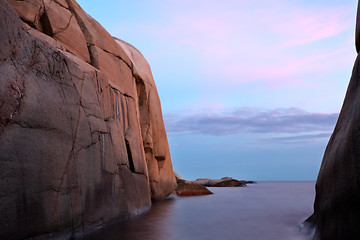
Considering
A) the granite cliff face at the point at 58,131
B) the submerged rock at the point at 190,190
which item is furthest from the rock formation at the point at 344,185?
the submerged rock at the point at 190,190

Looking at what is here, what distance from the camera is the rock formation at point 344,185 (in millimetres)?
3363

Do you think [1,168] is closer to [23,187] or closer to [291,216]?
[23,187]

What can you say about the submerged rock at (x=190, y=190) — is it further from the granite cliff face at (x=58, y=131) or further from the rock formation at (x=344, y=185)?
the rock formation at (x=344, y=185)

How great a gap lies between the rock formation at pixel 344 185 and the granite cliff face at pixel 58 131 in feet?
12.7

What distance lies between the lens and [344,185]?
3.60m

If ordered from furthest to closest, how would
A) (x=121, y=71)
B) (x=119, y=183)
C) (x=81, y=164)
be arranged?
(x=121, y=71), (x=119, y=183), (x=81, y=164)

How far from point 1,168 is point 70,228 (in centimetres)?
171

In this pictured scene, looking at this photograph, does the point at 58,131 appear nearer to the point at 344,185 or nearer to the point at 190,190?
the point at 344,185

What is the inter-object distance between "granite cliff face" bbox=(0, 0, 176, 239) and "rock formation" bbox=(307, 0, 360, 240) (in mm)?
3881

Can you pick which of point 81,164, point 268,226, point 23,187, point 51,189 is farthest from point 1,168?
point 268,226

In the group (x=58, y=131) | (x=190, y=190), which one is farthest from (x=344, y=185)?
(x=190, y=190)

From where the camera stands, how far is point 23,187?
402 cm

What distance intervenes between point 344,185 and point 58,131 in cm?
Answer: 414

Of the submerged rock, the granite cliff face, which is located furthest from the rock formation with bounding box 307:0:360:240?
the submerged rock
